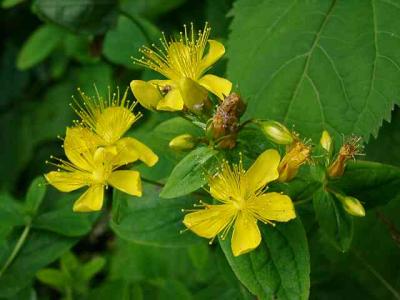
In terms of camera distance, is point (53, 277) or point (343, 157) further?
point (53, 277)

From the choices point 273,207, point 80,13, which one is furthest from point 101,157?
point 80,13

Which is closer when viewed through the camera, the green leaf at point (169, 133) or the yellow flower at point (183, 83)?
the yellow flower at point (183, 83)

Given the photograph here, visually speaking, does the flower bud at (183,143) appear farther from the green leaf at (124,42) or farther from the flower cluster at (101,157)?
the green leaf at (124,42)

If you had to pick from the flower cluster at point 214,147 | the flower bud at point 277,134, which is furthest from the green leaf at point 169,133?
the flower bud at point 277,134

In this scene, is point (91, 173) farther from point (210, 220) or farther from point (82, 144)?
point (210, 220)

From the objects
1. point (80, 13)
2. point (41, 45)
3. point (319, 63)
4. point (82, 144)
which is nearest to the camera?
point (82, 144)

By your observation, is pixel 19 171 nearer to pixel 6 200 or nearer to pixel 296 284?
pixel 6 200
